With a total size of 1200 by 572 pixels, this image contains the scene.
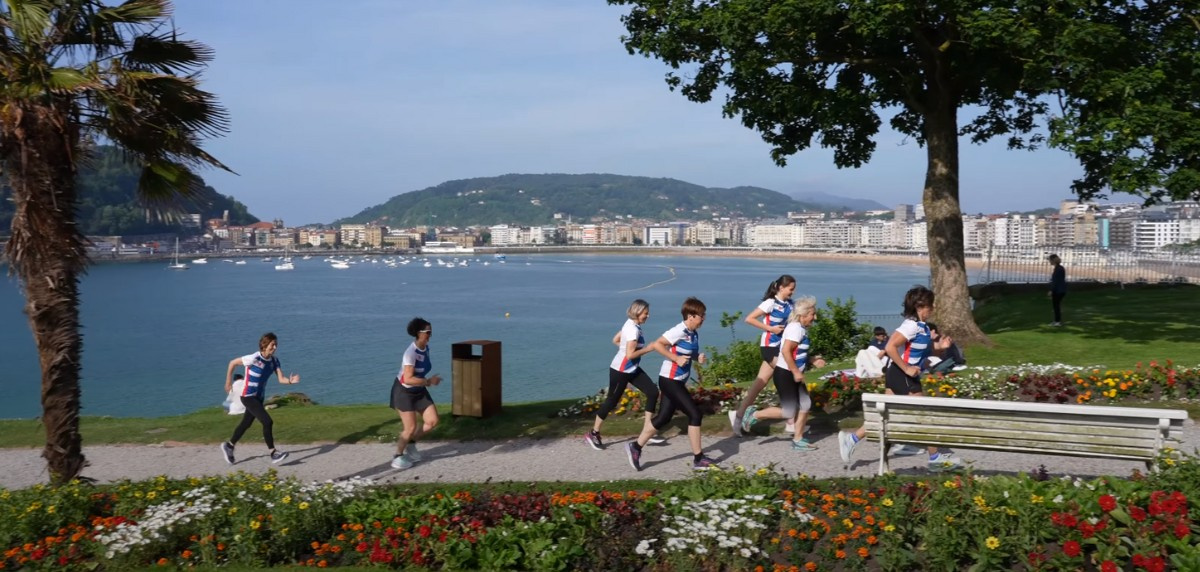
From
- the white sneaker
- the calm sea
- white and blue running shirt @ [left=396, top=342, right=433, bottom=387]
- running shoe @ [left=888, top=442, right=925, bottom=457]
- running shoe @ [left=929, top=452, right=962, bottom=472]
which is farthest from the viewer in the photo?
the calm sea

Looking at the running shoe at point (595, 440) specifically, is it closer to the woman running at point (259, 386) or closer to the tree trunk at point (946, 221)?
the woman running at point (259, 386)

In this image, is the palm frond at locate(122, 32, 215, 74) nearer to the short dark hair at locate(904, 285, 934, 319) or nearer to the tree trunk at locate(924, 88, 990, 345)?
the short dark hair at locate(904, 285, 934, 319)

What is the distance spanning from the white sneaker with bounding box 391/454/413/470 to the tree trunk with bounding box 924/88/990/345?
9.69 meters

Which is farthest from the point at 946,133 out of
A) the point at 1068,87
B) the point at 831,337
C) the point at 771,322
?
the point at 771,322

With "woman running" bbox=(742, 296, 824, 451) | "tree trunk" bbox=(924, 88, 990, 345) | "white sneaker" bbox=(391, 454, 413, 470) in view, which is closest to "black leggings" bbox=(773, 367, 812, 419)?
"woman running" bbox=(742, 296, 824, 451)

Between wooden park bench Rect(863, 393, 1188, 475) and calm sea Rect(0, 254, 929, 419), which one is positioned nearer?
wooden park bench Rect(863, 393, 1188, 475)

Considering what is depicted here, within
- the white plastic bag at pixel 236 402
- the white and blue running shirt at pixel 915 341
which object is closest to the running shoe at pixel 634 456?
the white and blue running shirt at pixel 915 341

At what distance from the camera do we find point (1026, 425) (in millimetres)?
6293

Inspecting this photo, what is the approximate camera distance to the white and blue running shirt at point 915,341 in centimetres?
759

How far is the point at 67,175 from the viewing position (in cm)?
704

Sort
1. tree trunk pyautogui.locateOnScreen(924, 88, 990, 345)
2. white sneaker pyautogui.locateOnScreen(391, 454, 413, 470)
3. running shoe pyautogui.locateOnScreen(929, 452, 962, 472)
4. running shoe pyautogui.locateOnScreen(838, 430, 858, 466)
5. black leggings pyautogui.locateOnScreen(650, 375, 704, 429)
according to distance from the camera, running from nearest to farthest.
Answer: running shoe pyautogui.locateOnScreen(929, 452, 962, 472) < running shoe pyautogui.locateOnScreen(838, 430, 858, 466) < black leggings pyautogui.locateOnScreen(650, 375, 704, 429) < white sneaker pyautogui.locateOnScreen(391, 454, 413, 470) < tree trunk pyautogui.locateOnScreen(924, 88, 990, 345)

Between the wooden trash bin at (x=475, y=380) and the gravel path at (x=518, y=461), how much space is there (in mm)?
637

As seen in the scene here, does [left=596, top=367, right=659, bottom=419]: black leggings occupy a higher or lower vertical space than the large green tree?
lower

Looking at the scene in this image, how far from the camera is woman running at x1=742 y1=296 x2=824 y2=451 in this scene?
26.9 feet
